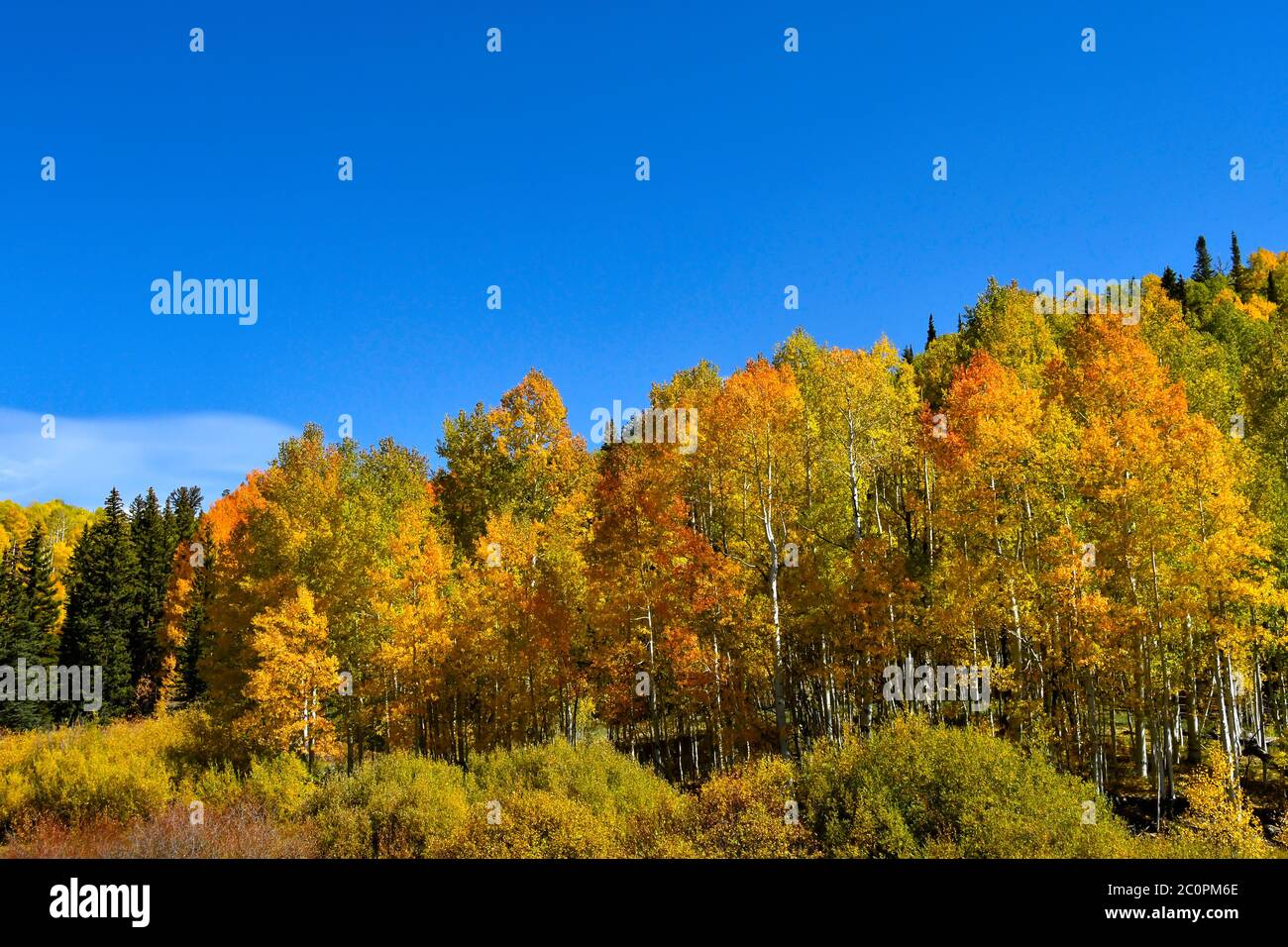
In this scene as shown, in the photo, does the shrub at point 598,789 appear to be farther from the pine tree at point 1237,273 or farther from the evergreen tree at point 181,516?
the pine tree at point 1237,273

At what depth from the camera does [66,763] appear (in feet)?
97.5

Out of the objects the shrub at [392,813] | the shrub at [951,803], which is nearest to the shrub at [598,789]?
the shrub at [392,813]

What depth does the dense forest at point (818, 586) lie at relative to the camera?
80.9 ft

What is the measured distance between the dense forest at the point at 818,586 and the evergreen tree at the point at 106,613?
2236 centimetres

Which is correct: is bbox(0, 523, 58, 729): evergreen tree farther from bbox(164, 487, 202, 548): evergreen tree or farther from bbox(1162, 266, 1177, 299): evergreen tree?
bbox(1162, 266, 1177, 299): evergreen tree

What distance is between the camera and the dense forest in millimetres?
24656

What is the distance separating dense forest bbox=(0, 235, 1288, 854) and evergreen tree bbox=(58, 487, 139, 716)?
22.4 meters

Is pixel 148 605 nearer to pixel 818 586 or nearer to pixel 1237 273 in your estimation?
pixel 818 586

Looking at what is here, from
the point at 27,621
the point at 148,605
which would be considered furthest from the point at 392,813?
the point at 148,605

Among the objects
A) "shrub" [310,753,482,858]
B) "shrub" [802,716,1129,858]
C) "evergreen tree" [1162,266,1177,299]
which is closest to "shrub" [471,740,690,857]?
"shrub" [310,753,482,858]

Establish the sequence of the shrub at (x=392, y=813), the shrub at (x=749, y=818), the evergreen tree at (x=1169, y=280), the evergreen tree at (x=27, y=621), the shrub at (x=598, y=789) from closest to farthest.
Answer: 1. the shrub at (x=749, y=818)
2. the shrub at (x=598, y=789)
3. the shrub at (x=392, y=813)
4. the evergreen tree at (x=27, y=621)
5. the evergreen tree at (x=1169, y=280)

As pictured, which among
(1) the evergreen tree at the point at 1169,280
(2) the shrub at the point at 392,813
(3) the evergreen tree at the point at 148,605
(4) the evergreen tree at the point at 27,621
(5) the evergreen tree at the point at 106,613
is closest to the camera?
(2) the shrub at the point at 392,813

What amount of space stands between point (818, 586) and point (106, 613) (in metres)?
57.6
